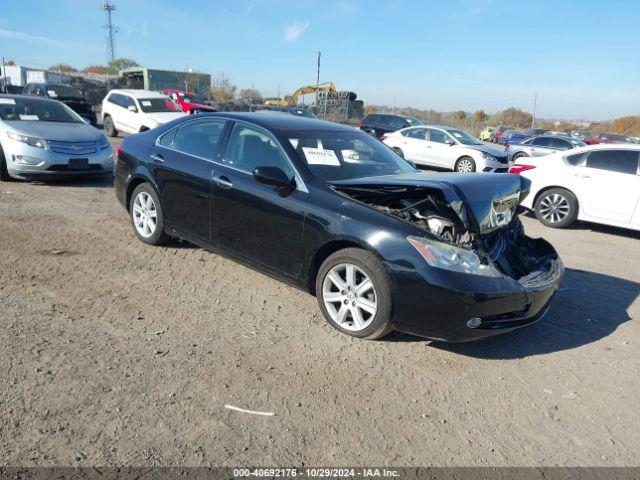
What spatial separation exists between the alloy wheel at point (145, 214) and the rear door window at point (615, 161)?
7.05 metres

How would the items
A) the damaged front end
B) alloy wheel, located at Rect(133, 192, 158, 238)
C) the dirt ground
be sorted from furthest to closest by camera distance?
alloy wheel, located at Rect(133, 192, 158, 238) → the damaged front end → the dirt ground

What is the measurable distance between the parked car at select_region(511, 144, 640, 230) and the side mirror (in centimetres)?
524

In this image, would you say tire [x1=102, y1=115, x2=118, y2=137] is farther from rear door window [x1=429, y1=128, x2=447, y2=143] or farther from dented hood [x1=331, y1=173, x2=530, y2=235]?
dented hood [x1=331, y1=173, x2=530, y2=235]

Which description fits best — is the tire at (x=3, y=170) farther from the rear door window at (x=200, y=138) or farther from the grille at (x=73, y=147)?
the rear door window at (x=200, y=138)

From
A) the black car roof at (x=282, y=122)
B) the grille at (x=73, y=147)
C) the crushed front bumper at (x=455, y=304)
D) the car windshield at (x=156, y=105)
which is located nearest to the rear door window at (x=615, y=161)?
the black car roof at (x=282, y=122)

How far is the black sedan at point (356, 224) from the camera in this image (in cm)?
353

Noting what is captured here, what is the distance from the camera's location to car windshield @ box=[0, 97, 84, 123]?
891 centimetres

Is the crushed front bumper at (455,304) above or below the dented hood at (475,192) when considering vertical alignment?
below

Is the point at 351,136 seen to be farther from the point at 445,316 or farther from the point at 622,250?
the point at 622,250

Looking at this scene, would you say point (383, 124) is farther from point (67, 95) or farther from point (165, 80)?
point (165, 80)

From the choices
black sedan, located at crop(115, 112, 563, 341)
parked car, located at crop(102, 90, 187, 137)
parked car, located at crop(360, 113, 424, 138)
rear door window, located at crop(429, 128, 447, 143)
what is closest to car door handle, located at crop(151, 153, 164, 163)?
black sedan, located at crop(115, 112, 563, 341)

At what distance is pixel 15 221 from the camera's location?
6.39 meters

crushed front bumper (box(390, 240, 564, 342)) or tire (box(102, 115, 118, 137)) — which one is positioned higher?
tire (box(102, 115, 118, 137))

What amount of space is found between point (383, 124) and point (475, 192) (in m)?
18.8
